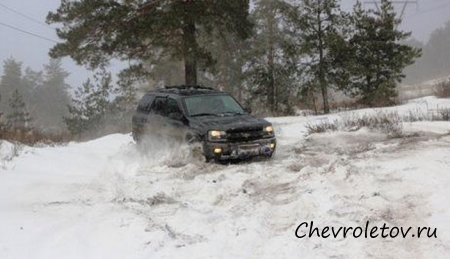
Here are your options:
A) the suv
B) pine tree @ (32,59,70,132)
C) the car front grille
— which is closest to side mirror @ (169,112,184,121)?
the suv

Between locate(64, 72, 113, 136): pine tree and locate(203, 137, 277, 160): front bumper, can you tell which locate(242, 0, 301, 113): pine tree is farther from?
locate(203, 137, 277, 160): front bumper

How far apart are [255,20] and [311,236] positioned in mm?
32413

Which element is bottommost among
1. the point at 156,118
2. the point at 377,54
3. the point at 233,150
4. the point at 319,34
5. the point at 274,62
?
the point at 233,150

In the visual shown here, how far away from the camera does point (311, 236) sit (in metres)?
5.37

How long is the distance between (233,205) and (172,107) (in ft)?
18.4

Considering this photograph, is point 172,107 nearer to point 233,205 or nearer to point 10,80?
point 233,205

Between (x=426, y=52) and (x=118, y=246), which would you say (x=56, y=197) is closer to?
(x=118, y=246)

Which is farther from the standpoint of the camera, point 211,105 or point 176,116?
point 211,105

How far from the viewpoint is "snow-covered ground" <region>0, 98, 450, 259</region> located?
5281 millimetres

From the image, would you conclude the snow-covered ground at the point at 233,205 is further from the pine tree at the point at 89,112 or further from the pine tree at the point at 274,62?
the pine tree at the point at 89,112

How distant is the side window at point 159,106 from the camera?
1237 centimetres

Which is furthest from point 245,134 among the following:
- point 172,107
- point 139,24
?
point 139,24

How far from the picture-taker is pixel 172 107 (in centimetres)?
1197

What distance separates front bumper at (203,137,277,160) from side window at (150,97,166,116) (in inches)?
98.8
